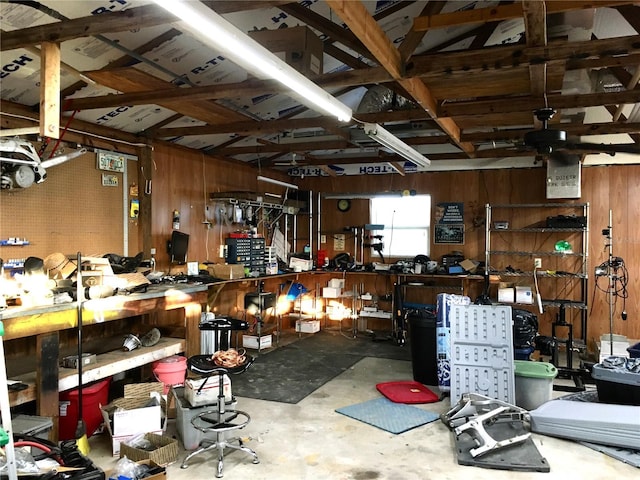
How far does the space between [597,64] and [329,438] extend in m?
3.32

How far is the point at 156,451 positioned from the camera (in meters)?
3.18

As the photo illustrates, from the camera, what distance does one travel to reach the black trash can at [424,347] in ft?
16.4

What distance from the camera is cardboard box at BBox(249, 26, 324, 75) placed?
353 centimetres

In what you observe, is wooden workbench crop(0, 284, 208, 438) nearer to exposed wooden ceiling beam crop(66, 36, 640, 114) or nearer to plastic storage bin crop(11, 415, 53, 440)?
plastic storage bin crop(11, 415, 53, 440)

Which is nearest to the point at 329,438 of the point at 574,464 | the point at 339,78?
the point at 574,464

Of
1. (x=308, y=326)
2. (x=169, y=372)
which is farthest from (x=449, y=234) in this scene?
(x=169, y=372)

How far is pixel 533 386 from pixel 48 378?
3887 millimetres

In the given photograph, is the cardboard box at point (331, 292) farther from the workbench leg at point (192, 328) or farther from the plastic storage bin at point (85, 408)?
the plastic storage bin at point (85, 408)

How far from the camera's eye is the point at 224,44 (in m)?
2.38

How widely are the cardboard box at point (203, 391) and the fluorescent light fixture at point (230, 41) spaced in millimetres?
2180

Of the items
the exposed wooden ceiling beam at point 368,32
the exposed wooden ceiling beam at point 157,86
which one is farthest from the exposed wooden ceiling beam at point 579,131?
the exposed wooden ceiling beam at point 157,86

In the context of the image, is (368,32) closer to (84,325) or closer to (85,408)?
(84,325)

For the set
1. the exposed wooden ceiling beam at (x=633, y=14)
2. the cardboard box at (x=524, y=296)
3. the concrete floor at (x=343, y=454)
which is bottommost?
the concrete floor at (x=343, y=454)

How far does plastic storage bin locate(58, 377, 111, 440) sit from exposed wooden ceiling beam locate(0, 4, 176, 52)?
2.42 m
